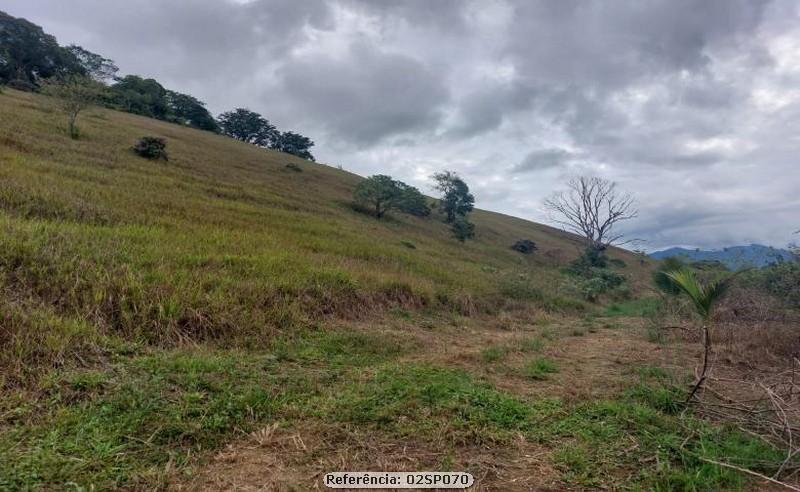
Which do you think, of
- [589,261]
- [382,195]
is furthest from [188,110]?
[589,261]

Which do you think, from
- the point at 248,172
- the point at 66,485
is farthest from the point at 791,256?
the point at 248,172

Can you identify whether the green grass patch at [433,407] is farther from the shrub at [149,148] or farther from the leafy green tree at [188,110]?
the leafy green tree at [188,110]

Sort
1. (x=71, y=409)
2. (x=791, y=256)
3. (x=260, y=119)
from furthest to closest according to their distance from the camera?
(x=260, y=119) → (x=791, y=256) → (x=71, y=409)

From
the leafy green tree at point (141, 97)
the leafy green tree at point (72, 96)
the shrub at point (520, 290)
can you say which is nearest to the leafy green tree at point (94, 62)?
the leafy green tree at point (141, 97)

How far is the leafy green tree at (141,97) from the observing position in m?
50.9

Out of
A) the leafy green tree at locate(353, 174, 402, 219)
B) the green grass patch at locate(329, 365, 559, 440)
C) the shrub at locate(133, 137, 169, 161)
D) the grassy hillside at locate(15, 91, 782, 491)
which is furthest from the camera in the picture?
the leafy green tree at locate(353, 174, 402, 219)

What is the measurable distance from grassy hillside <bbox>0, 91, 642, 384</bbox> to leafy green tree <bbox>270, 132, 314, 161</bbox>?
55.7m

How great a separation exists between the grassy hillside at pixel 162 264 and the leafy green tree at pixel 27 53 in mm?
35449

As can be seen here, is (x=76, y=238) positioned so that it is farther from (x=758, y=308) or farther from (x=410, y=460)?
(x=758, y=308)

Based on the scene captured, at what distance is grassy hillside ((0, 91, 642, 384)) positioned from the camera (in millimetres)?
5645

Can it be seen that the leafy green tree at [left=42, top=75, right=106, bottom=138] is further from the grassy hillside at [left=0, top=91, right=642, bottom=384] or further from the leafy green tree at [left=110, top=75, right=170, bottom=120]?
the leafy green tree at [left=110, top=75, right=170, bottom=120]

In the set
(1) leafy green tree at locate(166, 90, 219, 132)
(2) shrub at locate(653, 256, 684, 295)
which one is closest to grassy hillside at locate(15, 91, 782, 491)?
(2) shrub at locate(653, 256, 684, 295)

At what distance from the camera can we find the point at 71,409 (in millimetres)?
3611

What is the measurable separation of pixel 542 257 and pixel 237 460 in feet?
136
